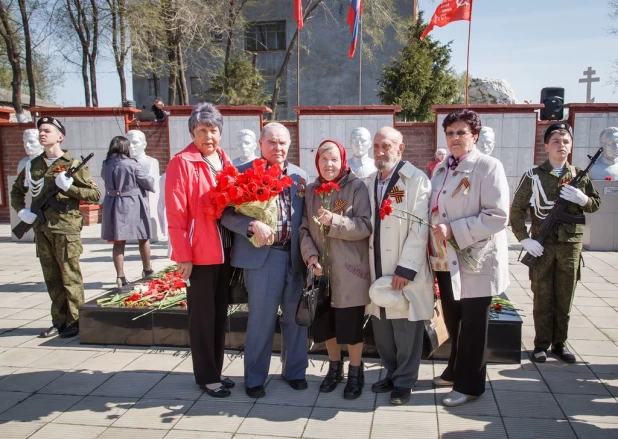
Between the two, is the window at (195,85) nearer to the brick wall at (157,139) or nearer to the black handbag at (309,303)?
the brick wall at (157,139)

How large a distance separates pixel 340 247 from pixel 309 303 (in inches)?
16.2

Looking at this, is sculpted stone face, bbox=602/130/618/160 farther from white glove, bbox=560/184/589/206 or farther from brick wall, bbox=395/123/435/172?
white glove, bbox=560/184/589/206

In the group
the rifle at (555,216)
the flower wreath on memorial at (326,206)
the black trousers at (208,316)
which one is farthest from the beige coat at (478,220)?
the black trousers at (208,316)

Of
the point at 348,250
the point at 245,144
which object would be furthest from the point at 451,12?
the point at 348,250

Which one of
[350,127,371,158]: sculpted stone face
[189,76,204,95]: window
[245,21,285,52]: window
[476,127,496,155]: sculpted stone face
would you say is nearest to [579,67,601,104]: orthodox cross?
[245,21,285,52]: window

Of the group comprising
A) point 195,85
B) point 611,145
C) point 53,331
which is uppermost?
point 195,85

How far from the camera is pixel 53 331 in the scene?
183 inches

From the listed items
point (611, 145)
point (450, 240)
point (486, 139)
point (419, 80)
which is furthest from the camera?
point (419, 80)

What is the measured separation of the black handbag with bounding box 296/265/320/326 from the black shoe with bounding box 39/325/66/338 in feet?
8.78

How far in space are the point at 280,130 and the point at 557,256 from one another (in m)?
2.36

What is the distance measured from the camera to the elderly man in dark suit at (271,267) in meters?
3.30

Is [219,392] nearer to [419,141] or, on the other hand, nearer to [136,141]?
[136,141]

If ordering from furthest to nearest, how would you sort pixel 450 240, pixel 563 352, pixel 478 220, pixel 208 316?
pixel 563 352
pixel 208 316
pixel 450 240
pixel 478 220

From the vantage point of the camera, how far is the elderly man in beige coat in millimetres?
3131
